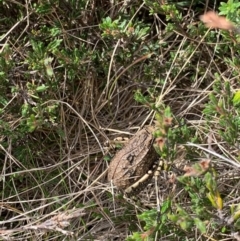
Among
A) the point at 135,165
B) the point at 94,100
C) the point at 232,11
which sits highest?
the point at 232,11

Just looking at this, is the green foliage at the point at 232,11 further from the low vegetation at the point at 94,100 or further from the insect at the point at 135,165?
the insect at the point at 135,165

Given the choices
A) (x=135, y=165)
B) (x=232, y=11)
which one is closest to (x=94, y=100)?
(x=135, y=165)

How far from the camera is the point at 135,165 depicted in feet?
8.51

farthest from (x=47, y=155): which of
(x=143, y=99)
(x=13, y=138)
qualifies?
(x=143, y=99)

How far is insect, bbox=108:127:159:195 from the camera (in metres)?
2.56

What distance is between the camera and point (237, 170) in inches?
93.6

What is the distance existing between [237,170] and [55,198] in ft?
2.91

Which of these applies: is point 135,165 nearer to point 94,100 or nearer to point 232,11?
point 94,100

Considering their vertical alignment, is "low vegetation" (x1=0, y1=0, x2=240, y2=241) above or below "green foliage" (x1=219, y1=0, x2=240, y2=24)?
below

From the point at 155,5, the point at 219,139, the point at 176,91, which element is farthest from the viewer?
the point at 176,91

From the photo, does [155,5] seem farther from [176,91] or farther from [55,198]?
[55,198]

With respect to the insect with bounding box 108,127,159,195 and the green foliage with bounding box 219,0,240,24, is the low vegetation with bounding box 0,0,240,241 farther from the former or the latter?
the green foliage with bounding box 219,0,240,24

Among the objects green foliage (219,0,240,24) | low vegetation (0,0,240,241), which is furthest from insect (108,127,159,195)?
green foliage (219,0,240,24)

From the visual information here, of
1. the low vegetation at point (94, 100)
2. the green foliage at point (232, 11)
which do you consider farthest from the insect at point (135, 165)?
the green foliage at point (232, 11)
